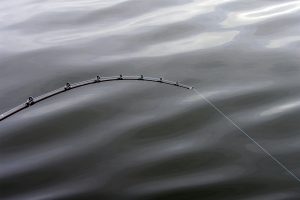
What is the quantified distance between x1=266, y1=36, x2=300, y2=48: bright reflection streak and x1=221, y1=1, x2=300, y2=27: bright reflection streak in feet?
2.73

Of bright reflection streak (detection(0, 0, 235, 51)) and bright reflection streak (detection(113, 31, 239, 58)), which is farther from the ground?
bright reflection streak (detection(0, 0, 235, 51))

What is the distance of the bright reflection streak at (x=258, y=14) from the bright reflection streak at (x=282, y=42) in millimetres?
832

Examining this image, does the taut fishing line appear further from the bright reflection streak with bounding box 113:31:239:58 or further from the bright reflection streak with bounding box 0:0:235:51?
the bright reflection streak with bounding box 0:0:235:51

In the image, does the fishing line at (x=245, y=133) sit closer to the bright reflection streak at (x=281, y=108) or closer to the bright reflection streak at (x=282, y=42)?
the bright reflection streak at (x=281, y=108)

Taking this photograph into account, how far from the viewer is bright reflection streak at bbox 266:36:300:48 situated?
7.71 m

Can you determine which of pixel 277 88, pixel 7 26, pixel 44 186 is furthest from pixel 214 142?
pixel 7 26

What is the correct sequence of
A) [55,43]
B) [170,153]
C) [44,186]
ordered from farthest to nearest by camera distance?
[55,43]
[170,153]
[44,186]

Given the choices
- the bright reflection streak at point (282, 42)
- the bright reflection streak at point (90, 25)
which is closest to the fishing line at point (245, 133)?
the bright reflection streak at point (282, 42)

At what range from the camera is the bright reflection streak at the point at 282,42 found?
7.71m

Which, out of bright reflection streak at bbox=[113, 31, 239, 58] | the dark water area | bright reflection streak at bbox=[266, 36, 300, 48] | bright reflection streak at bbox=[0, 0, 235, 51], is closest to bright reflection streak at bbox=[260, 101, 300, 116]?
the dark water area

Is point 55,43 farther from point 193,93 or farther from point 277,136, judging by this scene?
point 277,136

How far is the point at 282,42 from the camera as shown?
25.6 feet

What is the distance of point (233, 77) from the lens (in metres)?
6.95

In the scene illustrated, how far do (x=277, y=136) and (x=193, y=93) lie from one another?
1382 millimetres
